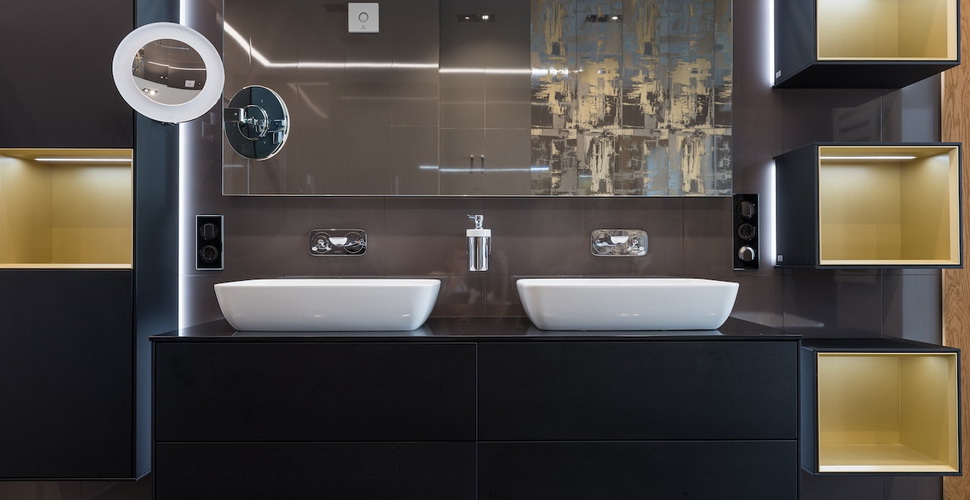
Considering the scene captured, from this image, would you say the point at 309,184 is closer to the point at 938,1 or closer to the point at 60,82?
the point at 60,82

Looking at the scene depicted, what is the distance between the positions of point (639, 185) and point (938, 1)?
3.39ft

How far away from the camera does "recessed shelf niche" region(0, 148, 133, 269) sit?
1.63 metres

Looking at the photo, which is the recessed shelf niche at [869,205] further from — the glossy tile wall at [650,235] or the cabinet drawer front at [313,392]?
the cabinet drawer front at [313,392]

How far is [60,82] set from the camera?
1482 mm

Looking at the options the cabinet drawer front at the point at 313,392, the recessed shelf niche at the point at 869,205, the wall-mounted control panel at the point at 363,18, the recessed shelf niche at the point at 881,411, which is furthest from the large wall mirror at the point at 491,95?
the recessed shelf niche at the point at 881,411

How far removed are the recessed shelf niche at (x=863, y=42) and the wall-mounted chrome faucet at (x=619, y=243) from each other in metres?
0.69

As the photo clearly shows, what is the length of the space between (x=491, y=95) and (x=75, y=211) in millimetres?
1391

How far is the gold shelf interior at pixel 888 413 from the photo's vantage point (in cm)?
157

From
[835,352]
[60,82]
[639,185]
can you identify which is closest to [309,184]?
[60,82]

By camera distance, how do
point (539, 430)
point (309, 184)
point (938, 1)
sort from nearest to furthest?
point (539, 430) → point (938, 1) → point (309, 184)

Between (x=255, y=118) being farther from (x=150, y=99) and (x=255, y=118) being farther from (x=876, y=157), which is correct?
(x=876, y=157)

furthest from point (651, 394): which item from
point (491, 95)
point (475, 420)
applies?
point (491, 95)

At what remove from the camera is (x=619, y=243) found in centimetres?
177

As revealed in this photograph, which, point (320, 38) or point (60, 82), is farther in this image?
point (320, 38)
